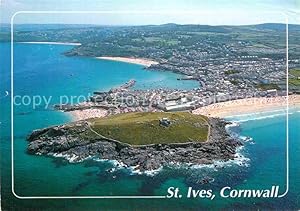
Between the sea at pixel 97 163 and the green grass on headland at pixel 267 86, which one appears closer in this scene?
the sea at pixel 97 163

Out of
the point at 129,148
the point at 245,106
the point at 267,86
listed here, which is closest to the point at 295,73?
the point at 267,86

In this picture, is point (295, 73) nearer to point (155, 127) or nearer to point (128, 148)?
point (155, 127)

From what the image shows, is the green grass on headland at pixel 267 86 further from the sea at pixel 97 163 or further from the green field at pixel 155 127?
the green field at pixel 155 127

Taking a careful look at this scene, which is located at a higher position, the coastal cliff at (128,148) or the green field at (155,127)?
the green field at (155,127)

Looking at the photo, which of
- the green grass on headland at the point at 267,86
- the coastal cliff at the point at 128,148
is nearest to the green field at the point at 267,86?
the green grass on headland at the point at 267,86

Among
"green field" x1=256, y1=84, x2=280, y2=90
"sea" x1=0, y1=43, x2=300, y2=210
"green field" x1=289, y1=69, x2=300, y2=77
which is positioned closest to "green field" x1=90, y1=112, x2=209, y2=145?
"sea" x1=0, y1=43, x2=300, y2=210

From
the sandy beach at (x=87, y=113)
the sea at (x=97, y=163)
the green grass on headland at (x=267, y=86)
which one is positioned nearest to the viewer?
the sea at (x=97, y=163)

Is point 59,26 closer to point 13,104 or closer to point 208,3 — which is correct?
point 13,104

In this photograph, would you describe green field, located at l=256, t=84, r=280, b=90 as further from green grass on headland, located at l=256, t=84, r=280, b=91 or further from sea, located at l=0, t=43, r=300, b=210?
sea, located at l=0, t=43, r=300, b=210
